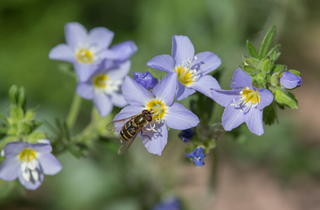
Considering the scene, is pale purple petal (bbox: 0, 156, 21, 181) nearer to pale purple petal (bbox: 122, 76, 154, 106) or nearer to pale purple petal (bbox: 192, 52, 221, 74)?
pale purple petal (bbox: 122, 76, 154, 106)

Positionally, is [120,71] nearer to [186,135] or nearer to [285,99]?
[186,135]

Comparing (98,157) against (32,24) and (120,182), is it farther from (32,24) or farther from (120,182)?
(32,24)

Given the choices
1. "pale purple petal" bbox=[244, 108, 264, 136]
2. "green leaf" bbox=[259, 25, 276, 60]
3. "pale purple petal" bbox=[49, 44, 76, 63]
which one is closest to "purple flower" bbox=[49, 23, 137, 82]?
"pale purple petal" bbox=[49, 44, 76, 63]

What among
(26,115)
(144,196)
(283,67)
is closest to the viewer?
(283,67)

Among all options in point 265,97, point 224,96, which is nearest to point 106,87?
point 224,96

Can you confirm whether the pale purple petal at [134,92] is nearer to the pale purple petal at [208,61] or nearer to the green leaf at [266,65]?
the pale purple petal at [208,61]

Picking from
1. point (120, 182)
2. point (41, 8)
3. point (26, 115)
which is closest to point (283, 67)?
point (26, 115)
